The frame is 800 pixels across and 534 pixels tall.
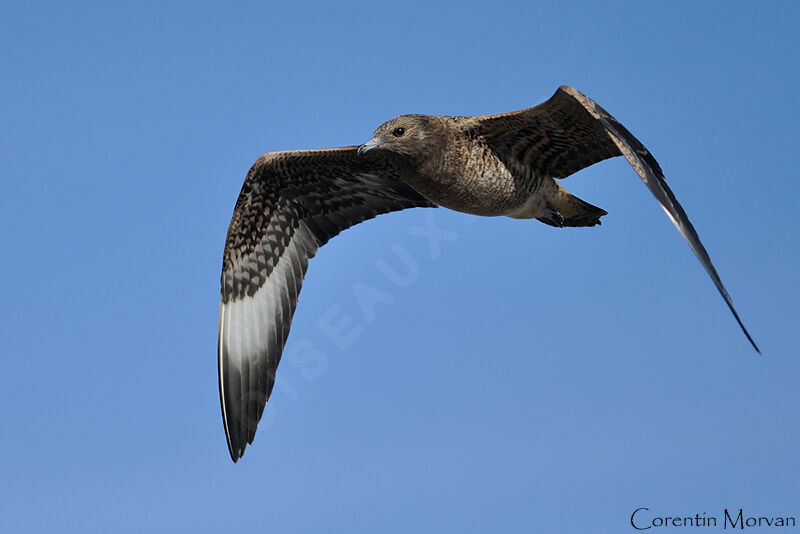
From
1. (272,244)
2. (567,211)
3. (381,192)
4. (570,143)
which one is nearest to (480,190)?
(570,143)

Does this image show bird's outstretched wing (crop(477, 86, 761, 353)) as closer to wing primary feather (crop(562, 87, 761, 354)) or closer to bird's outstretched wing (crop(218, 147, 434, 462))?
wing primary feather (crop(562, 87, 761, 354))

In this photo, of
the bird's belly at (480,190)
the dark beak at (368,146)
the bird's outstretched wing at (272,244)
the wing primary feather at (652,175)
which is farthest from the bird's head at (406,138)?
the wing primary feather at (652,175)

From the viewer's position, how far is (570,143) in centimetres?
885

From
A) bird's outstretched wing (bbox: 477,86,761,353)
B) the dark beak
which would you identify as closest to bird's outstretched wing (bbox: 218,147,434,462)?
the dark beak

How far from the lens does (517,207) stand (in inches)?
359

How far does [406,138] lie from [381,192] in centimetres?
140

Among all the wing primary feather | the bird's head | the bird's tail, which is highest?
the bird's head

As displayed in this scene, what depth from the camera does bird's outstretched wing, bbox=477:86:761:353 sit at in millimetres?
7598

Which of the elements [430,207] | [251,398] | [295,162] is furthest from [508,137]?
[251,398]

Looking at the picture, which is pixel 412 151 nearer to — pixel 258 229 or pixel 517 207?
pixel 517 207

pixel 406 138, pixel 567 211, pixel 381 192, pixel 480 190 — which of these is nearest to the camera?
pixel 406 138

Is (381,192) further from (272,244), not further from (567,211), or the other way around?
(567,211)

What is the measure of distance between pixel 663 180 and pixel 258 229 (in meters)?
4.20

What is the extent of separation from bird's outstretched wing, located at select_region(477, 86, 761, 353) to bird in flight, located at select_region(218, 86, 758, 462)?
1 centimetres
